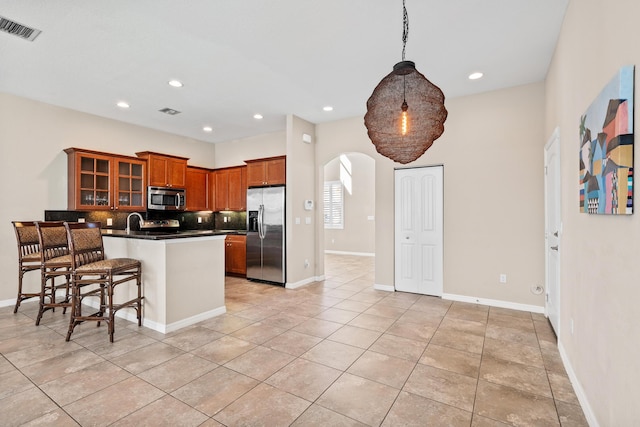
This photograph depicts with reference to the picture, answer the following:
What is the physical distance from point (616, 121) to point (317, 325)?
319 centimetres

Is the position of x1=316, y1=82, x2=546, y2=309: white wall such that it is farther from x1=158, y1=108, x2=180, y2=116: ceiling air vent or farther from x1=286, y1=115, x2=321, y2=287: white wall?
x1=158, y1=108, x2=180, y2=116: ceiling air vent

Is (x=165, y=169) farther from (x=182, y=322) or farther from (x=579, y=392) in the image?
(x=579, y=392)

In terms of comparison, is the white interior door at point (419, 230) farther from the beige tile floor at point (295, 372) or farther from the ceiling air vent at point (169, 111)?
the ceiling air vent at point (169, 111)

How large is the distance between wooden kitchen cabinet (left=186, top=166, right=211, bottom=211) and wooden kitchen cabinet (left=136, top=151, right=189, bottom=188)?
0.64 ft

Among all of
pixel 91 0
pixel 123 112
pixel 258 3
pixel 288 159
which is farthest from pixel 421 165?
pixel 123 112

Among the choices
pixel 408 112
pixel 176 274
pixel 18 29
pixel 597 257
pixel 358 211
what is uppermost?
pixel 18 29

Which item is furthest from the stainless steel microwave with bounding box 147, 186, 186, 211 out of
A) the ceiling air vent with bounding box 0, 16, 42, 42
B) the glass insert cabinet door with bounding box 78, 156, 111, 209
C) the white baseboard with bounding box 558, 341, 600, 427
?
the white baseboard with bounding box 558, 341, 600, 427

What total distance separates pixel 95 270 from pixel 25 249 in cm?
191

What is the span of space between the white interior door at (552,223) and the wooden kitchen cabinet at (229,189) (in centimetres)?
537

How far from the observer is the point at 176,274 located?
3529 mm

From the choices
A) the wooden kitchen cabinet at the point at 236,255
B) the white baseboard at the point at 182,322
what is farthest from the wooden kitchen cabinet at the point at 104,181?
the white baseboard at the point at 182,322

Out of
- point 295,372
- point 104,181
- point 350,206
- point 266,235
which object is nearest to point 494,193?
point 295,372

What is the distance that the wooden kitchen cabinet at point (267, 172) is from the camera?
18.9ft

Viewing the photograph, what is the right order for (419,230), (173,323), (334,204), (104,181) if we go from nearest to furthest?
1. (173,323)
2. (419,230)
3. (104,181)
4. (334,204)
